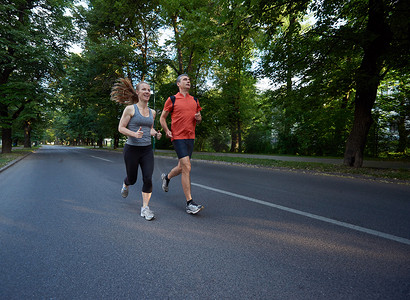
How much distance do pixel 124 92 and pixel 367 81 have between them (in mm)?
8580

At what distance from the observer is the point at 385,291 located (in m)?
1.77

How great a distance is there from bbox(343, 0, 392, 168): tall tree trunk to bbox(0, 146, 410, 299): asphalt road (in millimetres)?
5642

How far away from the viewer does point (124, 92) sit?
3.95 metres

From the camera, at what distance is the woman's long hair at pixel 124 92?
389cm

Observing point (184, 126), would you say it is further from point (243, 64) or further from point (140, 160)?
Answer: point (243, 64)

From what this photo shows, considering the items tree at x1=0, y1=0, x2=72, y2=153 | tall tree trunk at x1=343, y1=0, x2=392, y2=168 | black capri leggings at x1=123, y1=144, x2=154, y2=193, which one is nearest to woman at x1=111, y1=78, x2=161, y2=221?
black capri leggings at x1=123, y1=144, x2=154, y2=193

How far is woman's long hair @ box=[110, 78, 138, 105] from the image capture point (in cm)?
389

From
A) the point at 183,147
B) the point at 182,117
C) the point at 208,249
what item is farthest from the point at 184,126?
the point at 208,249

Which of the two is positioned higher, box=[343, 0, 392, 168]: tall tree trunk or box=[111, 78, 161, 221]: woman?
box=[343, 0, 392, 168]: tall tree trunk

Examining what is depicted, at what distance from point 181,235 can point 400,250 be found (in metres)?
2.39

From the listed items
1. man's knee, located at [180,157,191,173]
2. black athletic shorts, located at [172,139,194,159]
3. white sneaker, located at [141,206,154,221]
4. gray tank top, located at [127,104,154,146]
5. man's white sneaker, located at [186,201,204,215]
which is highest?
gray tank top, located at [127,104,154,146]

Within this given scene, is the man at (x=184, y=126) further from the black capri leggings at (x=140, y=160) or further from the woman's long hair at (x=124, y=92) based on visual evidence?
the woman's long hair at (x=124, y=92)

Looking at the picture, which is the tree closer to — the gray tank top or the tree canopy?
the tree canopy

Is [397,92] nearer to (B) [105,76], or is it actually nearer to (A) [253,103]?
(A) [253,103]
